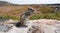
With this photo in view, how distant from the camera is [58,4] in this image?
4.95 feet

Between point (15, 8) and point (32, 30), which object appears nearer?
point (32, 30)

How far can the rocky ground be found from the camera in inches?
53.7

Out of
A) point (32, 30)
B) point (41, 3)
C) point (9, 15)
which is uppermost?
point (41, 3)

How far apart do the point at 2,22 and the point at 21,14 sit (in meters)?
0.21

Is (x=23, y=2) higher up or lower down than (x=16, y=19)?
higher up

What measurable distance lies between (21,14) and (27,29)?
182 mm

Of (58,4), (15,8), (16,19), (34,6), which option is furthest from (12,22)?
(58,4)

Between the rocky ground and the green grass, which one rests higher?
the green grass

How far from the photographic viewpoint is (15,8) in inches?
58.6

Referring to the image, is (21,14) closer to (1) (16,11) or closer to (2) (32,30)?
(1) (16,11)

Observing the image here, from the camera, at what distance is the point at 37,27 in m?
1.38

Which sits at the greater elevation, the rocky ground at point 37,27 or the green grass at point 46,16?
the green grass at point 46,16

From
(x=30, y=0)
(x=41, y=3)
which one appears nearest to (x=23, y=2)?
(x=30, y=0)

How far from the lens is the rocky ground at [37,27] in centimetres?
137
